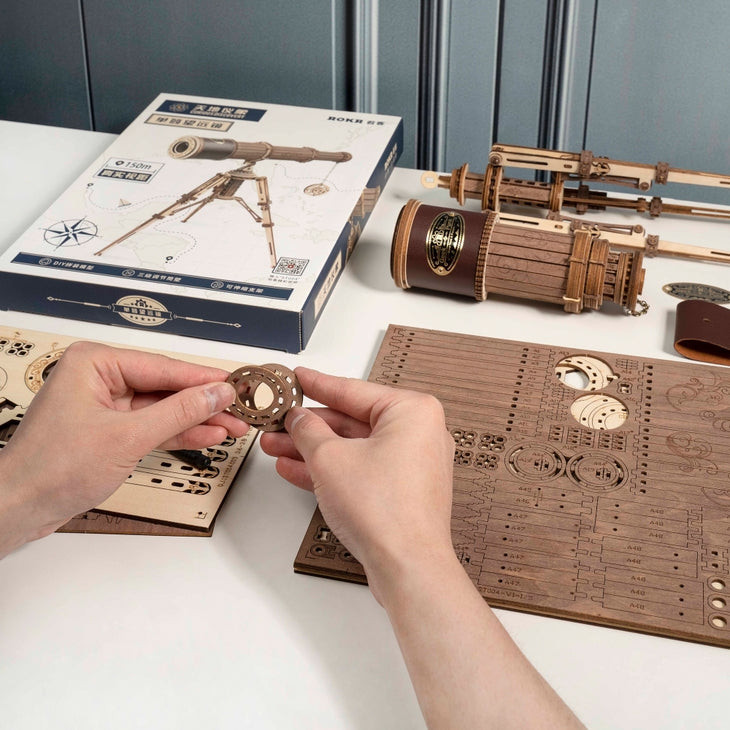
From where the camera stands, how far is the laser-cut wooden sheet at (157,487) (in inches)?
34.8

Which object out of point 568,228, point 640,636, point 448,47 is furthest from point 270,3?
point 640,636

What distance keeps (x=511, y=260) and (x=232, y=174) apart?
0.43 metres

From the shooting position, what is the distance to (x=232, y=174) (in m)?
1.30

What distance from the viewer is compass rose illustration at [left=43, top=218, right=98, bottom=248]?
1.19 metres

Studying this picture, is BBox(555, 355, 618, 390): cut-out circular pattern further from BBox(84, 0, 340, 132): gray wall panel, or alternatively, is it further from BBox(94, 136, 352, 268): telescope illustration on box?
BBox(84, 0, 340, 132): gray wall panel

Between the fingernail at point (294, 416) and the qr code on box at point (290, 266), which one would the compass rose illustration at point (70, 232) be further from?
the fingernail at point (294, 416)

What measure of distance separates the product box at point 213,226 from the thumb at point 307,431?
234 mm

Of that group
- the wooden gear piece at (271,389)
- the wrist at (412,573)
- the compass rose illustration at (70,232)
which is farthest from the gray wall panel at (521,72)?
the wrist at (412,573)

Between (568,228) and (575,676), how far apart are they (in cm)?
63

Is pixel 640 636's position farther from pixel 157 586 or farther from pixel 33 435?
pixel 33 435

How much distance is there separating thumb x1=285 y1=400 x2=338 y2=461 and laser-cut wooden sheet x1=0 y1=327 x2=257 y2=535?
117mm

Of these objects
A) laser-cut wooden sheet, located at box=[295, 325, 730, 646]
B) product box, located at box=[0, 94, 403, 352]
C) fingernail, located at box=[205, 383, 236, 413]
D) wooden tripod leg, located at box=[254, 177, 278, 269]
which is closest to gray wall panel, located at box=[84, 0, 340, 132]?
product box, located at box=[0, 94, 403, 352]

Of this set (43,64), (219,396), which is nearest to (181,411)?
(219,396)

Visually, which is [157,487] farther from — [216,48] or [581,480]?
[216,48]
